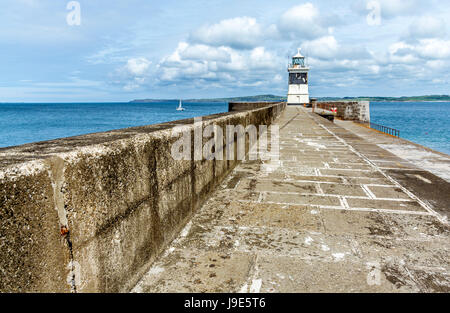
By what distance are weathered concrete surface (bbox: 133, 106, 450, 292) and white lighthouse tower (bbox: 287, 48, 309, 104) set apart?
59.4 m

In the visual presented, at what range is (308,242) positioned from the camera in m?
3.25

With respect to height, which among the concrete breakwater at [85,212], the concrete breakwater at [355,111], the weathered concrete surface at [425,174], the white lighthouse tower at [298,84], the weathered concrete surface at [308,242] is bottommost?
the weathered concrete surface at [308,242]

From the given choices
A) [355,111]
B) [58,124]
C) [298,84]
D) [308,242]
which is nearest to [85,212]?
[308,242]

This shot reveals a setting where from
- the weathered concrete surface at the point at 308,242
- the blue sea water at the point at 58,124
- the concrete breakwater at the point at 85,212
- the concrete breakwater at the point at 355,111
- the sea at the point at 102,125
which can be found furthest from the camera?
the blue sea water at the point at 58,124

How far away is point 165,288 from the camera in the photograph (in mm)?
2422

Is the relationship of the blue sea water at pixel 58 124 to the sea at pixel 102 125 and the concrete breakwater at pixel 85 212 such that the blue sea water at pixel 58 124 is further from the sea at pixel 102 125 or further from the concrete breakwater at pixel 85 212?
the concrete breakwater at pixel 85 212

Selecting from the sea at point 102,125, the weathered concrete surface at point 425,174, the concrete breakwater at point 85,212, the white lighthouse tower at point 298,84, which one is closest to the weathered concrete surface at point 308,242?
the weathered concrete surface at point 425,174

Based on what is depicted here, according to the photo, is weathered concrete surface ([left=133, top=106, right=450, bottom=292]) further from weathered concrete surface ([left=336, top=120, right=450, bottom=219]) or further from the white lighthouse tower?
the white lighthouse tower

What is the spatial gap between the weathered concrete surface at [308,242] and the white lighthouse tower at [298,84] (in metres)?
59.4

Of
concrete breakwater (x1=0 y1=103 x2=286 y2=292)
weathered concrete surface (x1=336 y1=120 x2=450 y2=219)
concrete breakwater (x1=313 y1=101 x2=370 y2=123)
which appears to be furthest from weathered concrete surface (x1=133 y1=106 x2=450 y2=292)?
concrete breakwater (x1=313 y1=101 x2=370 y2=123)

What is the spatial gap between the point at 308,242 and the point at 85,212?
2322 millimetres

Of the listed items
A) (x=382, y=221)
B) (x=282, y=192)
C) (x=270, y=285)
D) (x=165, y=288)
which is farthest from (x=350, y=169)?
(x=165, y=288)

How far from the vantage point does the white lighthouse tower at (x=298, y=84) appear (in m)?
62.5

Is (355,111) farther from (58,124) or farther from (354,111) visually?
(58,124)
